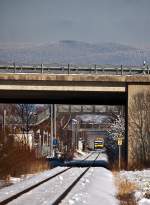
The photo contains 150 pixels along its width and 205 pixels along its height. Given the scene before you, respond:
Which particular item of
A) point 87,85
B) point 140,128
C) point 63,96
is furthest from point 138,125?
point 63,96

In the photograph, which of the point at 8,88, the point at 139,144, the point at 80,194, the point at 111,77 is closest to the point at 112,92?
the point at 111,77

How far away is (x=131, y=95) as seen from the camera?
144 ft

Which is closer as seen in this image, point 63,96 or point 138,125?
point 138,125

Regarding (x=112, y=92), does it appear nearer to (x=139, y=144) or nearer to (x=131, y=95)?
(x=131, y=95)

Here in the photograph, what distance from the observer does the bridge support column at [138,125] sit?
43812mm

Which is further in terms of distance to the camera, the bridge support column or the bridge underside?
the bridge underside

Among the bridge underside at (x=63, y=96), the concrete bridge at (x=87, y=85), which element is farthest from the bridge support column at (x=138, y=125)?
the bridge underside at (x=63, y=96)

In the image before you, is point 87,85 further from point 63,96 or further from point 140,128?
point 63,96

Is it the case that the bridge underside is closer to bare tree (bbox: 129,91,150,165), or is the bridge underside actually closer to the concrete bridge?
the concrete bridge

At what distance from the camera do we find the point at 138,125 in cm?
4409

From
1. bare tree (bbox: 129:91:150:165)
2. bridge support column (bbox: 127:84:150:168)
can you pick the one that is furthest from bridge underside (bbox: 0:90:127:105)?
bare tree (bbox: 129:91:150:165)

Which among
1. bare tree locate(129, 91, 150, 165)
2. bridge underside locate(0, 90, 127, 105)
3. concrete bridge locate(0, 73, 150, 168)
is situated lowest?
bare tree locate(129, 91, 150, 165)

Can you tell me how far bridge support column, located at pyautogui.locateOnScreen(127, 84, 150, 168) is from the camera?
144 feet

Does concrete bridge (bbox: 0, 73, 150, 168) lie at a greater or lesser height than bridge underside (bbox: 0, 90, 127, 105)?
greater
